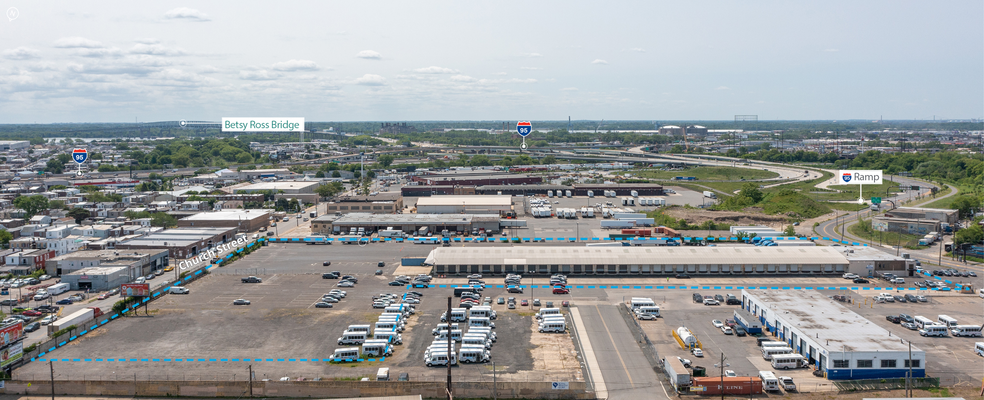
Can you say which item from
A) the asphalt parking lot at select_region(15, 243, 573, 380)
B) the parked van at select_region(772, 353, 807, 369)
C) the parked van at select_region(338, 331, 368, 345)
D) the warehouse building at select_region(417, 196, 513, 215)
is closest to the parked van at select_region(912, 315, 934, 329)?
the parked van at select_region(772, 353, 807, 369)

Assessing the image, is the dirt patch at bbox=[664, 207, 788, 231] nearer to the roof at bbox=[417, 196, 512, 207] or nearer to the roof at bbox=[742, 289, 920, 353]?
the roof at bbox=[417, 196, 512, 207]

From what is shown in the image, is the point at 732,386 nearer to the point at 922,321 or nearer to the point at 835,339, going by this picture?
the point at 835,339

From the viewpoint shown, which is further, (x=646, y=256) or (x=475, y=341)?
(x=646, y=256)

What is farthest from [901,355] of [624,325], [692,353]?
[624,325]

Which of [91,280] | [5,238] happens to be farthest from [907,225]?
[5,238]

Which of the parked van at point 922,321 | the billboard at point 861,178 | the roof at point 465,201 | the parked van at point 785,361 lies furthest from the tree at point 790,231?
the billboard at point 861,178

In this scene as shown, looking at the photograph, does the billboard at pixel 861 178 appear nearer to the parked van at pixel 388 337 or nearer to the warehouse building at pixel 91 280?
the parked van at pixel 388 337

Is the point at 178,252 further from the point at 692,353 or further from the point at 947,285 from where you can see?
the point at 947,285
